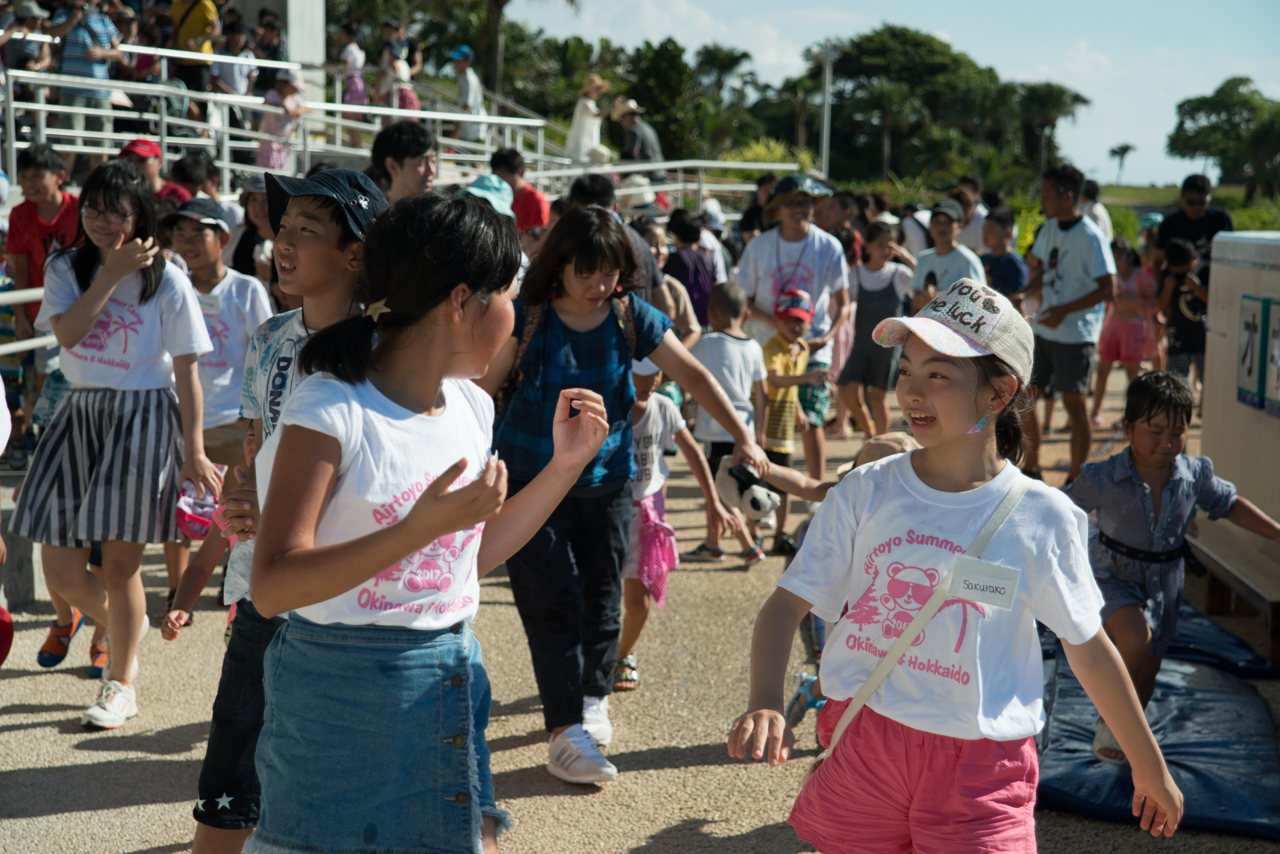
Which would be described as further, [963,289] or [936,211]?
[936,211]

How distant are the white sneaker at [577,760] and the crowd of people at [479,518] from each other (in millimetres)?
10

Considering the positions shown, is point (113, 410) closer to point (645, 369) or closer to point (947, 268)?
point (645, 369)

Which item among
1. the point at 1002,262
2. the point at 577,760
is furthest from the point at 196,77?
the point at 577,760

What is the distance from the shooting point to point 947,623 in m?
2.19

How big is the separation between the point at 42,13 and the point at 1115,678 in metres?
14.3

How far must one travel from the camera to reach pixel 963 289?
2.33m

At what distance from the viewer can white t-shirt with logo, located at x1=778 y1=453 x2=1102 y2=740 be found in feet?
7.14

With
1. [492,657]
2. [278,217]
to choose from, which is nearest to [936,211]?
[492,657]

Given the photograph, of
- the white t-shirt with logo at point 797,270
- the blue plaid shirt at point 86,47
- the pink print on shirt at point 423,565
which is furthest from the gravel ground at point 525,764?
the blue plaid shirt at point 86,47

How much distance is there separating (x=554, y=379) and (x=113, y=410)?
173cm

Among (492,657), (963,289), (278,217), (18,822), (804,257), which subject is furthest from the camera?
(804,257)

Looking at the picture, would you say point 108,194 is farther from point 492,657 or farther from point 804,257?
point 804,257

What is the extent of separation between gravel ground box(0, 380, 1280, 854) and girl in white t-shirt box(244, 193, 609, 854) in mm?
1648

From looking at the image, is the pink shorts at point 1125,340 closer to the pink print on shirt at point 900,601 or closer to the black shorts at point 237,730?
the pink print on shirt at point 900,601
